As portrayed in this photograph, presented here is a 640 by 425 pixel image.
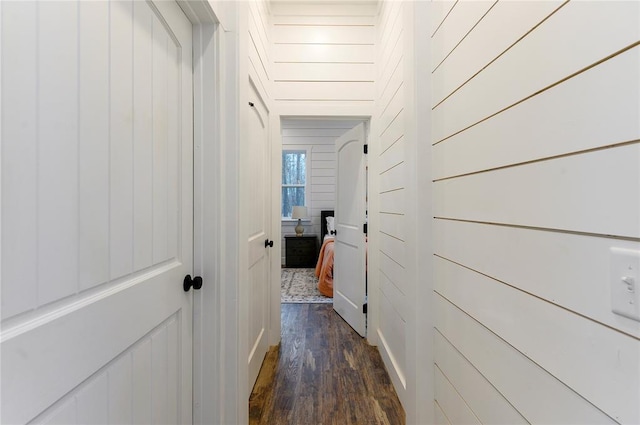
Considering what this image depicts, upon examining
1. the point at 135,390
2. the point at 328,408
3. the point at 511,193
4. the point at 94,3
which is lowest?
the point at 328,408

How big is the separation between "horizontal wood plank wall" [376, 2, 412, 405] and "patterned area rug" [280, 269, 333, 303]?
4.27ft

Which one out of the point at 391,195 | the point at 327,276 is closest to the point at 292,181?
the point at 327,276

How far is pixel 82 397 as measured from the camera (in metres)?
0.60

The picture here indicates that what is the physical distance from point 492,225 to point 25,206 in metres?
1.07

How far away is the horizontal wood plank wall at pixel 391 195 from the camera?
1.67 m

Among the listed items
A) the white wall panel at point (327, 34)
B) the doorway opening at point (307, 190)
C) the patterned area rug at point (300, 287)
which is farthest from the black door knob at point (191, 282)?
the doorway opening at point (307, 190)

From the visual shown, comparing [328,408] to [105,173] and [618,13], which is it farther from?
[618,13]

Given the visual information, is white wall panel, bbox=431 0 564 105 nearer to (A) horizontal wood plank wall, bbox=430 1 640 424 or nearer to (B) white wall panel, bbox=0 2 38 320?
(A) horizontal wood plank wall, bbox=430 1 640 424

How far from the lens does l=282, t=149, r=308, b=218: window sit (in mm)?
5371

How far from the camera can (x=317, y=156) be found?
5227mm

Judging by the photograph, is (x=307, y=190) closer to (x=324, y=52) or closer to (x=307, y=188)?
(x=307, y=188)

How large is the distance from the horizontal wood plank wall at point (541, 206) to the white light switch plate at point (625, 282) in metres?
0.01

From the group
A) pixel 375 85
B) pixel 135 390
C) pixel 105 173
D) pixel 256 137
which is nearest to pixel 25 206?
pixel 105 173

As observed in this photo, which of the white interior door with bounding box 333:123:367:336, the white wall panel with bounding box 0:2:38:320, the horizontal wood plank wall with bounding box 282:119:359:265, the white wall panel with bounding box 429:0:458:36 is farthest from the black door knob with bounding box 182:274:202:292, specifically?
the horizontal wood plank wall with bounding box 282:119:359:265
